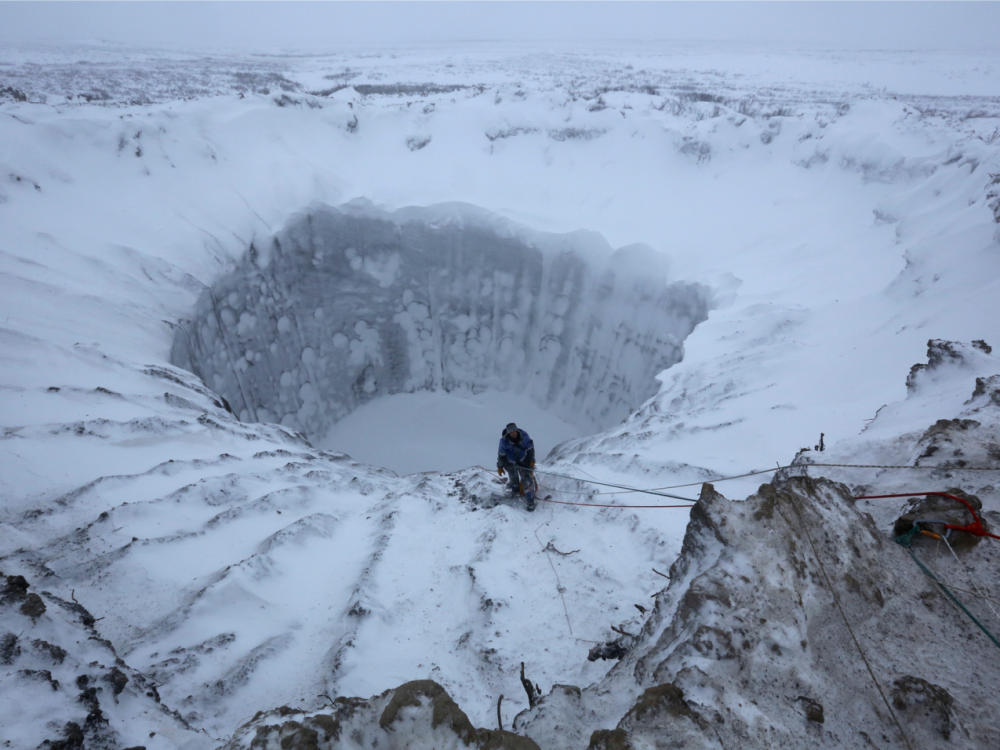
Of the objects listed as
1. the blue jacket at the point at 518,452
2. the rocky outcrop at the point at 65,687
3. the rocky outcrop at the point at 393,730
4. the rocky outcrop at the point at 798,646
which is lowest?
the blue jacket at the point at 518,452

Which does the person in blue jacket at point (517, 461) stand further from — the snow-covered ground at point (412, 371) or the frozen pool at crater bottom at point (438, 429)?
the frozen pool at crater bottom at point (438, 429)

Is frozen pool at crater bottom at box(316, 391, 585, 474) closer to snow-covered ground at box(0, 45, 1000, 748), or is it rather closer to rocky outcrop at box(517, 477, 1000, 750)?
snow-covered ground at box(0, 45, 1000, 748)

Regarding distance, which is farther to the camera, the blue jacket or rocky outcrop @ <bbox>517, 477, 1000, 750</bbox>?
the blue jacket

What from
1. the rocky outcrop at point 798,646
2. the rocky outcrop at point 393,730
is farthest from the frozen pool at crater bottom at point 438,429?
the rocky outcrop at point 393,730

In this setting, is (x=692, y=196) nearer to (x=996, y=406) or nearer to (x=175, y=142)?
(x=996, y=406)

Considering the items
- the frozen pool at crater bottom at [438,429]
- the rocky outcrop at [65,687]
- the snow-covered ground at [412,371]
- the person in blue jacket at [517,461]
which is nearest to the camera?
the rocky outcrop at [65,687]

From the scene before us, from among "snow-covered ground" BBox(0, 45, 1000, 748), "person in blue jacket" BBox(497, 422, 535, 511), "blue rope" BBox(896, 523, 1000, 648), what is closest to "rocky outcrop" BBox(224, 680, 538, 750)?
"snow-covered ground" BBox(0, 45, 1000, 748)

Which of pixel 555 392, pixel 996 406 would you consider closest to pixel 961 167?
pixel 996 406
